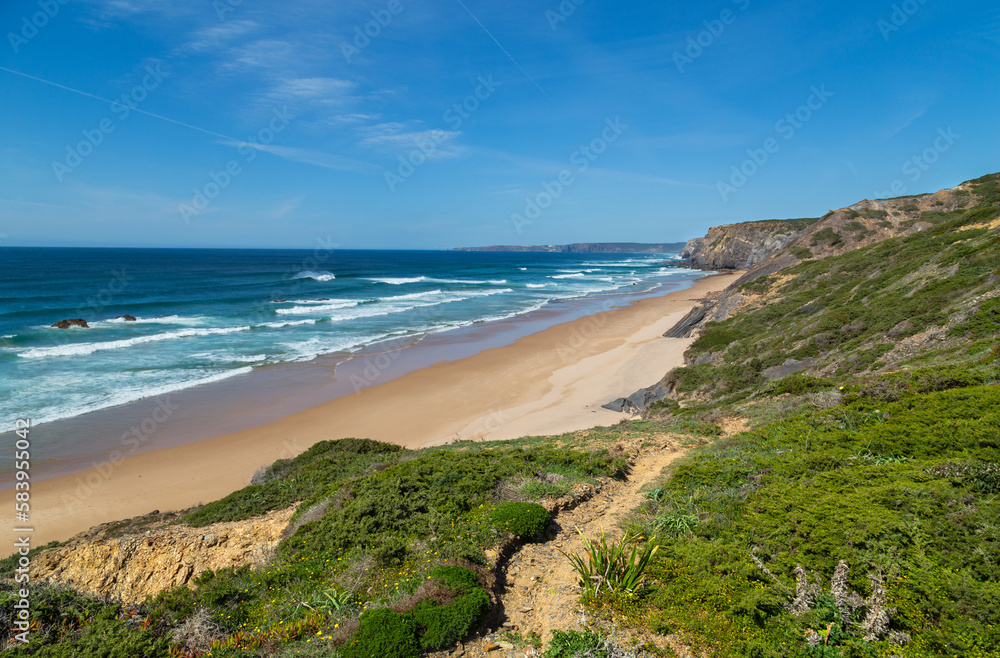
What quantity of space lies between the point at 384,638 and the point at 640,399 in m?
14.5

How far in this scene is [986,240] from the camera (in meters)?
15.9

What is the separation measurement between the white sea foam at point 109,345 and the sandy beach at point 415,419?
58.7 ft

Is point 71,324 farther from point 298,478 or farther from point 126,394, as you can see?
point 298,478

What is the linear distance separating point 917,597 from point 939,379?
6249 mm

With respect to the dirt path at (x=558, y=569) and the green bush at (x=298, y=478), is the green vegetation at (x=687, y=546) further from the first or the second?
the dirt path at (x=558, y=569)

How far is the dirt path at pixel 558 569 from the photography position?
16.6 feet

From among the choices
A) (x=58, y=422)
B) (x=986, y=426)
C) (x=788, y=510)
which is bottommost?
(x=58, y=422)

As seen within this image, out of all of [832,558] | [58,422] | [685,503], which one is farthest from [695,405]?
[58,422]

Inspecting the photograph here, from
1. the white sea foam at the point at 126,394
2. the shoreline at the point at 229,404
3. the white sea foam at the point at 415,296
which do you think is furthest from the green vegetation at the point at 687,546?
the white sea foam at the point at 415,296

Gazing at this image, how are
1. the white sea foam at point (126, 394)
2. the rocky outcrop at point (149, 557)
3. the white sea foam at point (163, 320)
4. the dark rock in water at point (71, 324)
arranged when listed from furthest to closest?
the white sea foam at point (163, 320) → the dark rock in water at point (71, 324) → the white sea foam at point (126, 394) → the rocky outcrop at point (149, 557)

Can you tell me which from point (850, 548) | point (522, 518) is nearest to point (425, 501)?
point (522, 518)

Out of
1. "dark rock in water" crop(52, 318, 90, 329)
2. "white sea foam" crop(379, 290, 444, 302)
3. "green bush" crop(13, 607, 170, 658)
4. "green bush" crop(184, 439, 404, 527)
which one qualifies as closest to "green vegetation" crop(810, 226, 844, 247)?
"green bush" crop(184, 439, 404, 527)

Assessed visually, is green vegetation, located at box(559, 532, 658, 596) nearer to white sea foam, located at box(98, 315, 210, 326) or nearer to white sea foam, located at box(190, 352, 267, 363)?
white sea foam, located at box(190, 352, 267, 363)

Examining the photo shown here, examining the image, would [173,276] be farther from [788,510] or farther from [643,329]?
[788,510]
